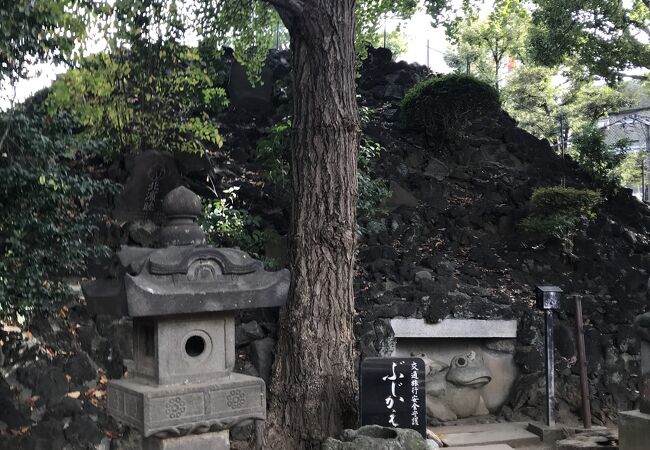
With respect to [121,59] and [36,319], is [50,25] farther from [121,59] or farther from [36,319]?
[36,319]

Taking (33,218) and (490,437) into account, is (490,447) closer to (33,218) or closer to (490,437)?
(490,437)

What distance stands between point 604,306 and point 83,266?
27.5 feet

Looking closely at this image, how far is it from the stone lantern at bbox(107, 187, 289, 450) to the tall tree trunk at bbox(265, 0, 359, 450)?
4.79 ft

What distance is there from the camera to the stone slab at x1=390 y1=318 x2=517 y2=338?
28.5 feet

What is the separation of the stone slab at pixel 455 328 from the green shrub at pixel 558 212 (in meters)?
2.35

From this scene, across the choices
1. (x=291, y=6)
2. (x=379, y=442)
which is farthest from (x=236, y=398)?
(x=291, y=6)

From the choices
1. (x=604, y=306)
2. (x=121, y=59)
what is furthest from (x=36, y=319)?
(x=604, y=306)

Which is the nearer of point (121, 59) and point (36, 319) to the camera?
point (36, 319)

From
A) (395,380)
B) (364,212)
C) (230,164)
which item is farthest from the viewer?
(230,164)

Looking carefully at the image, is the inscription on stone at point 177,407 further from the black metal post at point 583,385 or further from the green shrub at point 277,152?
the black metal post at point 583,385

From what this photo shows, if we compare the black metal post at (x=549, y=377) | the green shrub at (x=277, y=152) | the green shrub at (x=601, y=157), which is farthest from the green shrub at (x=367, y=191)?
the green shrub at (x=601, y=157)

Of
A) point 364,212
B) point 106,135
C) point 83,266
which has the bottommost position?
point 83,266

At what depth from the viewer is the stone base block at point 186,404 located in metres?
4.11

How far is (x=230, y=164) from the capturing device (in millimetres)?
11148
